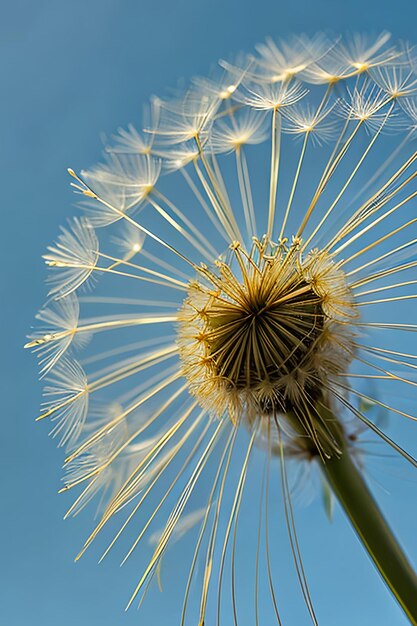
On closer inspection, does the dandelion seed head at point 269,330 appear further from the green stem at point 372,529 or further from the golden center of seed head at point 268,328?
the green stem at point 372,529

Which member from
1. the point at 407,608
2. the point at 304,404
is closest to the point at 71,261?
the point at 304,404

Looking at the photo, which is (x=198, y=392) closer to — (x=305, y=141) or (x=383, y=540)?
(x=383, y=540)

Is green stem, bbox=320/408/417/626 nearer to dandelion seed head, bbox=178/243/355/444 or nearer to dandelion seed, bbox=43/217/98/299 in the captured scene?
dandelion seed head, bbox=178/243/355/444

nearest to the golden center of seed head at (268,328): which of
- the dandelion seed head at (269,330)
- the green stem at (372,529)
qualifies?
the dandelion seed head at (269,330)

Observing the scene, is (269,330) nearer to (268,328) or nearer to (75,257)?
(268,328)

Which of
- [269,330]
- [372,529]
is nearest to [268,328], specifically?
[269,330]
